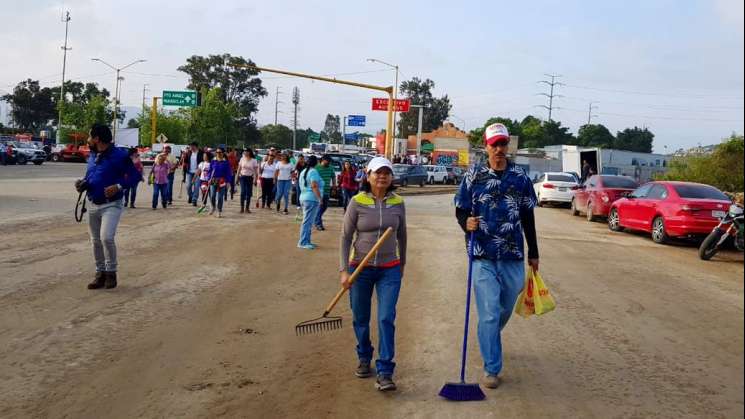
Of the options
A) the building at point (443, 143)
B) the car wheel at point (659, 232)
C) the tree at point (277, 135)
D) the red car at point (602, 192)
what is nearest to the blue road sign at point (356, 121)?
the building at point (443, 143)

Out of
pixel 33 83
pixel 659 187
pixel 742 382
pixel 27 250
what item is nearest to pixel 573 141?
pixel 33 83

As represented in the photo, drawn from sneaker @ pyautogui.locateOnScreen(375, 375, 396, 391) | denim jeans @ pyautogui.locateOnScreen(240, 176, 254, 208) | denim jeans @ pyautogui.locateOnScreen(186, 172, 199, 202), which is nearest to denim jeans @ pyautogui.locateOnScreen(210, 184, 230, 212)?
denim jeans @ pyautogui.locateOnScreen(240, 176, 254, 208)

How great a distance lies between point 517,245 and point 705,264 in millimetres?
8462

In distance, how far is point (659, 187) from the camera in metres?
15.6

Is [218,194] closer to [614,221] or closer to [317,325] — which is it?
[614,221]

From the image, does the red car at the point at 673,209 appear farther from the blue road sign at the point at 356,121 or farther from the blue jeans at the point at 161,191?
the blue road sign at the point at 356,121

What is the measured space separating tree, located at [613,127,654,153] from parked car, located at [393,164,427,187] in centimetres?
6698

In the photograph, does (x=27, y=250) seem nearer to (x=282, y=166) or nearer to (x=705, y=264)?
(x=282, y=166)

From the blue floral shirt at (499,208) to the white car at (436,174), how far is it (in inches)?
1718

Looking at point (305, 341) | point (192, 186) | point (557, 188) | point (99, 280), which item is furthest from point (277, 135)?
point (305, 341)

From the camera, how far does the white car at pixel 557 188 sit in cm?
2673

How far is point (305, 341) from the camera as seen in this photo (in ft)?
21.2

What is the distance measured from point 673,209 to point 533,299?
10321mm

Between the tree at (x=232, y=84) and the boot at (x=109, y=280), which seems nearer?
the boot at (x=109, y=280)
